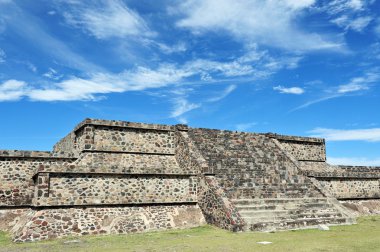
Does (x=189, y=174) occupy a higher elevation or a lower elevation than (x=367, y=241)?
higher

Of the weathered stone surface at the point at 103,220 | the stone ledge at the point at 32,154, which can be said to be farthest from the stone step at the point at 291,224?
the stone ledge at the point at 32,154

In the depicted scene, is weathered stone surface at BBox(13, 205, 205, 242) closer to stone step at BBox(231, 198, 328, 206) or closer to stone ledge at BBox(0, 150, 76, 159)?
stone step at BBox(231, 198, 328, 206)

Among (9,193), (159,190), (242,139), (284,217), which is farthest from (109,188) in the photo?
(242,139)

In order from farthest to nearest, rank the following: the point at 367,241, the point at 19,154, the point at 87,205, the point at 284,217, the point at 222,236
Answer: the point at 19,154 → the point at 284,217 → the point at 87,205 → the point at 222,236 → the point at 367,241

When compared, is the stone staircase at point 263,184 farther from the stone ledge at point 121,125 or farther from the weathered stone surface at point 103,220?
the weathered stone surface at point 103,220

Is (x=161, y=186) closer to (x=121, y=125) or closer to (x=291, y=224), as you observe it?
(x=121, y=125)

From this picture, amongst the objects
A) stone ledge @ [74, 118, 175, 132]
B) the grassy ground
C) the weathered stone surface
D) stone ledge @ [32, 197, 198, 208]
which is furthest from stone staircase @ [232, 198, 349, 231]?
stone ledge @ [74, 118, 175, 132]

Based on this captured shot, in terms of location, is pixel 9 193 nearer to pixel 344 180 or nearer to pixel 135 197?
Answer: pixel 135 197

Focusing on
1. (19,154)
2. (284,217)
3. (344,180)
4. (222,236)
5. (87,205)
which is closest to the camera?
(222,236)

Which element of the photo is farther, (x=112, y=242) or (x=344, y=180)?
(x=344, y=180)

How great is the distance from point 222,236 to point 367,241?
14.4 ft

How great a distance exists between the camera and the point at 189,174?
14.9 m

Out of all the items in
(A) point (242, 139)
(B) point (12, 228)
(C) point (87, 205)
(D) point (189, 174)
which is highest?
(A) point (242, 139)

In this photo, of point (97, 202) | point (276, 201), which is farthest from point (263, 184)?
point (97, 202)
